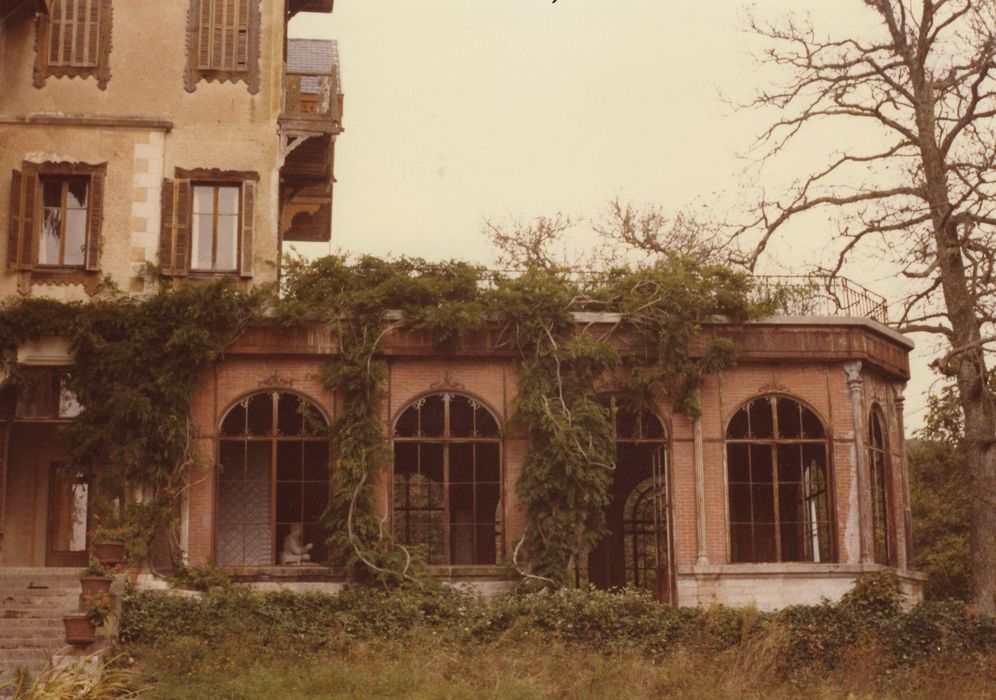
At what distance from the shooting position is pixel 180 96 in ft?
83.6

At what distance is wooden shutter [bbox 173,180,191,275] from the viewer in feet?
81.3

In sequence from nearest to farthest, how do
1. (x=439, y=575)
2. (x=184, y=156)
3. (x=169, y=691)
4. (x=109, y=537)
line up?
1. (x=169, y=691)
2. (x=109, y=537)
3. (x=439, y=575)
4. (x=184, y=156)

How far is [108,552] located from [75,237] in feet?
21.3

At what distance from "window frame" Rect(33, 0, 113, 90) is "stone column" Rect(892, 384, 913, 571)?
14.9 metres

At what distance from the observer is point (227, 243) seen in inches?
992

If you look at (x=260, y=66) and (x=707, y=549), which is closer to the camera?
(x=707, y=549)

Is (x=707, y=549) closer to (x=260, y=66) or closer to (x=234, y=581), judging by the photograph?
(x=234, y=581)

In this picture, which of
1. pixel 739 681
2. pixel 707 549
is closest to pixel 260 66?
pixel 707 549

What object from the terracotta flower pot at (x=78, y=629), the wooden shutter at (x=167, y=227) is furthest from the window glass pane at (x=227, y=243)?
the terracotta flower pot at (x=78, y=629)

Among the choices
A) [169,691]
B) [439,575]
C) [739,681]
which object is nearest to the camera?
[169,691]

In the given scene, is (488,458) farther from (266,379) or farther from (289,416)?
(266,379)

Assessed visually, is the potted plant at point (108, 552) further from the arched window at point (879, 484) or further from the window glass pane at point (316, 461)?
the arched window at point (879, 484)

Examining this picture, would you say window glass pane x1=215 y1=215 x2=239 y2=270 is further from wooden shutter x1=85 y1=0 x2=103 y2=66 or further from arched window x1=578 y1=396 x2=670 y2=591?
arched window x1=578 y1=396 x2=670 y2=591

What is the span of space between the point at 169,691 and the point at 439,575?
6981 millimetres
